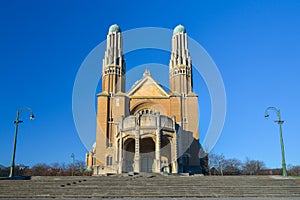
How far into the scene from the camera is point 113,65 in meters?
49.8

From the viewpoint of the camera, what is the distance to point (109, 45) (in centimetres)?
5275

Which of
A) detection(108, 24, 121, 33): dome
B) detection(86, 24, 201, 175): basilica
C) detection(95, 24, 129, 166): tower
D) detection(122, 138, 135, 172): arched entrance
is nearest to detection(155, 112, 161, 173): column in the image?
detection(86, 24, 201, 175): basilica

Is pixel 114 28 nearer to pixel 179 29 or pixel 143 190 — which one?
pixel 179 29

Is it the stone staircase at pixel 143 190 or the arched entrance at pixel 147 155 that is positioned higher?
the arched entrance at pixel 147 155

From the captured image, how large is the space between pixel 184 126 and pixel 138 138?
44.5ft

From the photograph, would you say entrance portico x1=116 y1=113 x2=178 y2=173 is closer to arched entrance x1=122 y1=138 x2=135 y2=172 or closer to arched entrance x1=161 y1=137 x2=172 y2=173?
arched entrance x1=161 y1=137 x2=172 y2=173

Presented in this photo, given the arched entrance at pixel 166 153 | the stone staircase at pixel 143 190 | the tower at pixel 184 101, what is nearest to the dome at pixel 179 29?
the tower at pixel 184 101

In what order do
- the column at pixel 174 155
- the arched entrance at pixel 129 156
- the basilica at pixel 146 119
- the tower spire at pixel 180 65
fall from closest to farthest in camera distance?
the column at pixel 174 155 < the basilica at pixel 146 119 < the arched entrance at pixel 129 156 < the tower spire at pixel 180 65

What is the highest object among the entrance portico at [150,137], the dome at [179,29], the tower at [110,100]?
the dome at [179,29]

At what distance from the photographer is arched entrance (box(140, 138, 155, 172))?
3916 centimetres

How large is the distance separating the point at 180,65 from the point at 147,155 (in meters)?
18.1

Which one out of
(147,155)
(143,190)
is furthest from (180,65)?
(143,190)

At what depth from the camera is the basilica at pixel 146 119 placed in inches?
1359

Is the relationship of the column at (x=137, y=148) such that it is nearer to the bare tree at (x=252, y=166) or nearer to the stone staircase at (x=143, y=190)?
the stone staircase at (x=143, y=190)
